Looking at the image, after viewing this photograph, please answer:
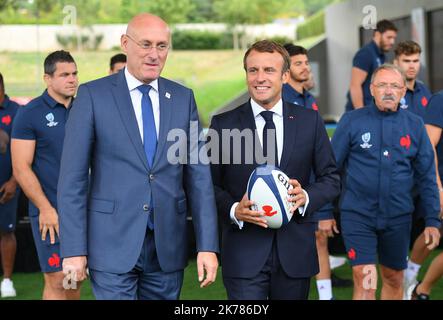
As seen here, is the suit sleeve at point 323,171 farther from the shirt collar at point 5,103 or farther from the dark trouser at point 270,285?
the shirt collar at point 5,103

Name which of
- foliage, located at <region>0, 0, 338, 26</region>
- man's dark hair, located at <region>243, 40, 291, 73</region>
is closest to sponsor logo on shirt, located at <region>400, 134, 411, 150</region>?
man's dark hair, located at <region>243, 40, 291, 73</region>

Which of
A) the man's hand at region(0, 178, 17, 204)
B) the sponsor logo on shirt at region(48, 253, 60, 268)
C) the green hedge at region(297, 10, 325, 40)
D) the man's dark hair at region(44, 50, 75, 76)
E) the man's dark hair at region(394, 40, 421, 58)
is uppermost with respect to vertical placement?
the green hedge at region(297, 10, 325, 40)

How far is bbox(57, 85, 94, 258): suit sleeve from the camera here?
3.74 m

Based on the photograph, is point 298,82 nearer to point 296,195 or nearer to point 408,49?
point 408,49

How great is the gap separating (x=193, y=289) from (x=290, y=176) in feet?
11.6

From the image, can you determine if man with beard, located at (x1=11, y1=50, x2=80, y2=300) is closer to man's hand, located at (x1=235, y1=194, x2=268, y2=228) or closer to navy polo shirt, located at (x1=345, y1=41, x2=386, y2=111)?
man's hand, located at (x1=235, y1=194, x2=268, y2=228)

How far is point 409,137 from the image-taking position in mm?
5527

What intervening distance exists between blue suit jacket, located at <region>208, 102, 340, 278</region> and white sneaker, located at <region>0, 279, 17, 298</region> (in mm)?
3601

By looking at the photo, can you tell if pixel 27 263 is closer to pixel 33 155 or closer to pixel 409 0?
pixel 33 155

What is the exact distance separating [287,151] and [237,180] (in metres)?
0.26

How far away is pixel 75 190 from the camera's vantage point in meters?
3.74

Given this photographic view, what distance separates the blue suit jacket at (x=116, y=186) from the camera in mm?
3752

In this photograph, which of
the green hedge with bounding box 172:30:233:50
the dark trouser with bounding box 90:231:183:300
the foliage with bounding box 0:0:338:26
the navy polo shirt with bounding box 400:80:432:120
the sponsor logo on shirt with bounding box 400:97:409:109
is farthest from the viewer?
the green hedge with bounding box 172:30:233:50

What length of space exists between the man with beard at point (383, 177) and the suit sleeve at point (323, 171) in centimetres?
129
